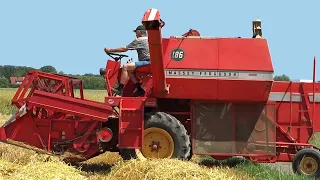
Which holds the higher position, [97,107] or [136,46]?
[136,46]

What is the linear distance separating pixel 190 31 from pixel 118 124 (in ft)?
7.21

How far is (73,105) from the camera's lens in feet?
27.1

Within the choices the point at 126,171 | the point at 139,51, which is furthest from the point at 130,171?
the point at 139,51

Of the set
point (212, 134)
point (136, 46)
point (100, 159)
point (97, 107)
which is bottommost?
point (100, 159)

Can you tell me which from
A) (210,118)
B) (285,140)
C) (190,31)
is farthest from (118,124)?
(285,140)

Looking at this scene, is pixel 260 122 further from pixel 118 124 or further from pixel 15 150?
pixel 15 150

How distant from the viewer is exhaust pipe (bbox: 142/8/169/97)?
7277mm

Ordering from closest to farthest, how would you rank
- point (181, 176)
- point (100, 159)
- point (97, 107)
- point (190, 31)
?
point (181, 176) < point (97, 107) < point (190, 31) < point (100, 159)

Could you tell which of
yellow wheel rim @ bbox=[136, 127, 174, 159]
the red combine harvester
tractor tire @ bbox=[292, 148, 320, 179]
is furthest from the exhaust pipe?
tractor tire @ bbox=[292, 148, 320, 179]

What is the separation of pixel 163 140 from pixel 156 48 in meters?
1.61

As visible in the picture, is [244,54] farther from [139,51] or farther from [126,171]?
[126,171]

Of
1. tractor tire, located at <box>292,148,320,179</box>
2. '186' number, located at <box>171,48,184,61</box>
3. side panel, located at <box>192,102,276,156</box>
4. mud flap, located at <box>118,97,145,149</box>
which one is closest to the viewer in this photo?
mud flap, located at <box>118,97,145,149</box>

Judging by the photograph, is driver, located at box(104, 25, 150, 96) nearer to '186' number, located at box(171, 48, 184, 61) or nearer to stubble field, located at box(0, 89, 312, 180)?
'186' number, located at box(171, 48, 184, 61)

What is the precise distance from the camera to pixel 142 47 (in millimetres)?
→ 8680
